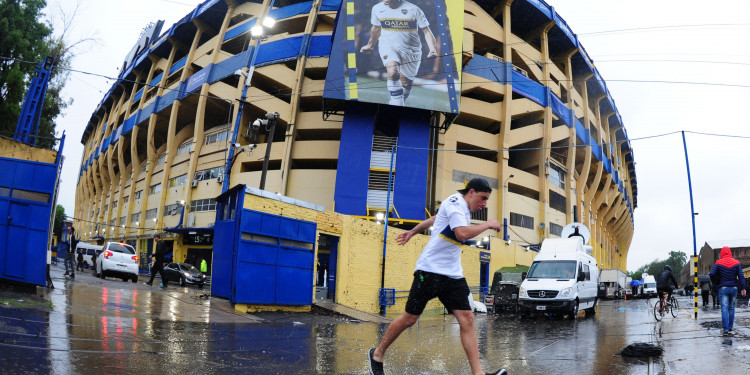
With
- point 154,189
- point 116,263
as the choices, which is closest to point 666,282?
point 116,263

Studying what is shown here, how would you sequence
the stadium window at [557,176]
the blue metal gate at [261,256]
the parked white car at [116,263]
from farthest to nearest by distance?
the stadium window at [557,176] < the parked white car at [116,263] < the blue metal gate at [261,256]

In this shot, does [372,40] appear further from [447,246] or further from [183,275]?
[447,246]

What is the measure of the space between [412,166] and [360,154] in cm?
327

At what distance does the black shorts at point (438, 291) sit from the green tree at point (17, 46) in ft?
66.3

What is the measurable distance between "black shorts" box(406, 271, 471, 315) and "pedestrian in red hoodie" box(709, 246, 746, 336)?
760 cm

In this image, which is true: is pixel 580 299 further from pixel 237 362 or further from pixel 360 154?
pixel 360 154

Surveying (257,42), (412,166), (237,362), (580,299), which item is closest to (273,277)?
(237,362)

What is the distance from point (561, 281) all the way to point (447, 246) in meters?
13.2

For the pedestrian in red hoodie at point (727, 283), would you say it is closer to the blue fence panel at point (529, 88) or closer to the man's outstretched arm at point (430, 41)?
the man's outstretched arm at point (430, 41)

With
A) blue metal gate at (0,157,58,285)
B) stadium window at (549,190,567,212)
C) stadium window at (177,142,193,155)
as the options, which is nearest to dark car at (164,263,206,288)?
blue metal gate at (0,157,58,285)

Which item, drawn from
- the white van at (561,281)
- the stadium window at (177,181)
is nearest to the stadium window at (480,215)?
the white van at (561,281)

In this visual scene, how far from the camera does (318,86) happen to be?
33.1m

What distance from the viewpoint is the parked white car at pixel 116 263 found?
20750 mm

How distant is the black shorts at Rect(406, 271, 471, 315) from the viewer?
403cm
